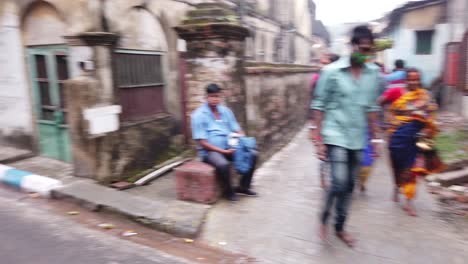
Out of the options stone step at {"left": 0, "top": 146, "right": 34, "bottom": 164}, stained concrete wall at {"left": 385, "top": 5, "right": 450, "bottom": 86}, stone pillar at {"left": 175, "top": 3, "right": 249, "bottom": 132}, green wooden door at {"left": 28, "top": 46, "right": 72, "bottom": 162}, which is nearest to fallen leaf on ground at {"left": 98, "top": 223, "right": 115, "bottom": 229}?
stone pillar at {"left": 175, "top": 3, "right": 249, "bottom": 132}

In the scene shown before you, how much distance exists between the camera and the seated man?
14.4 feet

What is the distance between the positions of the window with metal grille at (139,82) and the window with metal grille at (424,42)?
10.3 m

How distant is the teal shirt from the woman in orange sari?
1046 mm

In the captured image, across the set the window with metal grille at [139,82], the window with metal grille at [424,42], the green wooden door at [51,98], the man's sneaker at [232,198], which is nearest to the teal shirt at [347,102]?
the man's sneaker at [232,198]

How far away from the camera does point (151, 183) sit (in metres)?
5.65

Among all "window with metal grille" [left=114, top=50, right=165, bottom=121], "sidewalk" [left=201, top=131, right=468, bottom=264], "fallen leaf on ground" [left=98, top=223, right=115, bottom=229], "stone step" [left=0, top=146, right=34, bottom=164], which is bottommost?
"sidewalk" [left=201, top=131, right=468, bottom=264]

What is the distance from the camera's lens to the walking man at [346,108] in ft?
10.9

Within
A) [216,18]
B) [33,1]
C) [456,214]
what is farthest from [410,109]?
[33,1]

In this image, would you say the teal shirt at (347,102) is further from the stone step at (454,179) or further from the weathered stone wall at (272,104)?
the stone step at (454,179)

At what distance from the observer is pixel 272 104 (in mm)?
7133

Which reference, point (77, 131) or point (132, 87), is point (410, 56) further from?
point (77, 131)

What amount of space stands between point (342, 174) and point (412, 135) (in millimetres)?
1416

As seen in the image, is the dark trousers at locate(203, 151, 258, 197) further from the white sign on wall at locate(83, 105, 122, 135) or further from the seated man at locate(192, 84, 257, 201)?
the white sign on wall at locate(83, 105, 122, 135)

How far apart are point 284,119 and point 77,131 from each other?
14.9 feet
